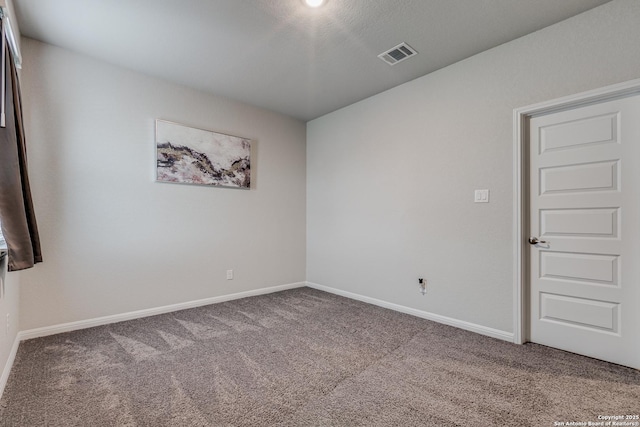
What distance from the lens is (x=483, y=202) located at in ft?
9.07

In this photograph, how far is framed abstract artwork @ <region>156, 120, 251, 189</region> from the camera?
3281 mm

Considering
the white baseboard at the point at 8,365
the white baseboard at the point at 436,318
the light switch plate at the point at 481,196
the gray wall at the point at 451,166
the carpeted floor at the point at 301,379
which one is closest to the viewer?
the carpeted floor at the point at 301,379

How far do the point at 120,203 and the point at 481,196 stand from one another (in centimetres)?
356

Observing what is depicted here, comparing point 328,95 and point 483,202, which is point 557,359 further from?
point 328,95

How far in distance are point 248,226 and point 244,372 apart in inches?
88.0

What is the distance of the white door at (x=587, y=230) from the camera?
83.1 inches

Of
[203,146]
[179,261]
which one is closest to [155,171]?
[203,146]

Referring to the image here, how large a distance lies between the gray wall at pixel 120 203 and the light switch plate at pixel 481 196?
267cm

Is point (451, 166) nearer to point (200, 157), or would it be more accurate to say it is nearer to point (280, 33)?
point (280, 33)

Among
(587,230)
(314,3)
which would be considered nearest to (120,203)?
(314,3)

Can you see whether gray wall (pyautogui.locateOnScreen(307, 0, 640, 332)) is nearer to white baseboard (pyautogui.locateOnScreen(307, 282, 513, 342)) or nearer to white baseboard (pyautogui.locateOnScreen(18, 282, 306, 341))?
white baseboard (pyautogui.locateOnScreen(307, 282, 513, 342))

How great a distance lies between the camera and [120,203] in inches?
119

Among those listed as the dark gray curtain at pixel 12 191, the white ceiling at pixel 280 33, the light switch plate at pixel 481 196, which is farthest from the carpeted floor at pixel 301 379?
the white ceiling at pixel 280 33

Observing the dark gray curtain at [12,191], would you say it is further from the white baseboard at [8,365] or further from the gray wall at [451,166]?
the gray wall at [451,166]
